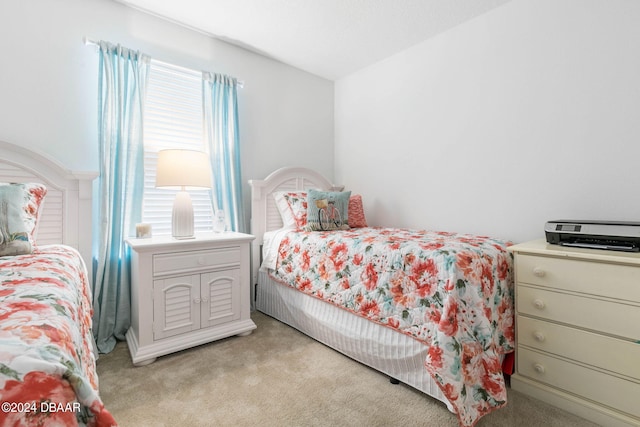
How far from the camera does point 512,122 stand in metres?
2.28

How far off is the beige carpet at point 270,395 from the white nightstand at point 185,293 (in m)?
0.12

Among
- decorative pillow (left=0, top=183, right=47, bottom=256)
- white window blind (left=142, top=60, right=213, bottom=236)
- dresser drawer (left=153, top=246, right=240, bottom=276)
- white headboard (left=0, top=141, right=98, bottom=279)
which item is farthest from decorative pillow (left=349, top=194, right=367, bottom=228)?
decorative pillow (left=0, top=183, right=47, bottom=256)

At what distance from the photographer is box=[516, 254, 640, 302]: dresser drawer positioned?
54.0 inches

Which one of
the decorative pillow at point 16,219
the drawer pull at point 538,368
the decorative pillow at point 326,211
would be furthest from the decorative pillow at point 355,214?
the decorative pillow at point 16,219

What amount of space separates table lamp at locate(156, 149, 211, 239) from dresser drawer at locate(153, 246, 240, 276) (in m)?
0.18

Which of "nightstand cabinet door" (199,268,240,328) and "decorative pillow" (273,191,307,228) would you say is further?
"decorative pillow" (273,191,307,228)

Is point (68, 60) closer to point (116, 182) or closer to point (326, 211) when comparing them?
point (116, 182)

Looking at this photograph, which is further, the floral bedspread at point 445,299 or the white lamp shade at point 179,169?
the white lamp shade at point 179,169

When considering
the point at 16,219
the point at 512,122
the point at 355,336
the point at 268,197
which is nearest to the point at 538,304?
the point at 355,336

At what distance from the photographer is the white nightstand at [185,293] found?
1.96 metres

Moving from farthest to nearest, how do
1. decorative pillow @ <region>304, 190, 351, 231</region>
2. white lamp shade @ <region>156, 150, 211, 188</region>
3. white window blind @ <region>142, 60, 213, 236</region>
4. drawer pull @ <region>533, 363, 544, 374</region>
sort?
1. decorative pillow @ <region>304, 190, 351, 231</region>
2. white window blind @ <region>142, 60, 213, 236</region>
3. white lamp shade @ <region>156, 150, 211, 188</region>
4. drawer pull @ <region>533, 363, 544, 374</region>

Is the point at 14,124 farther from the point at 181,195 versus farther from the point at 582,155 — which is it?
the point at 582,155

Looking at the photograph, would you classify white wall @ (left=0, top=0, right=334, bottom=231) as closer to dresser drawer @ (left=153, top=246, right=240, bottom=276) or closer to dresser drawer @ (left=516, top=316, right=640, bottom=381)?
dresser drawer @ (left=153, top=246, right=240, bottom=276)

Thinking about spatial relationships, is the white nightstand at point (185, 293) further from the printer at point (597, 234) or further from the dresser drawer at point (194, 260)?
the printer at point (597, 234)
